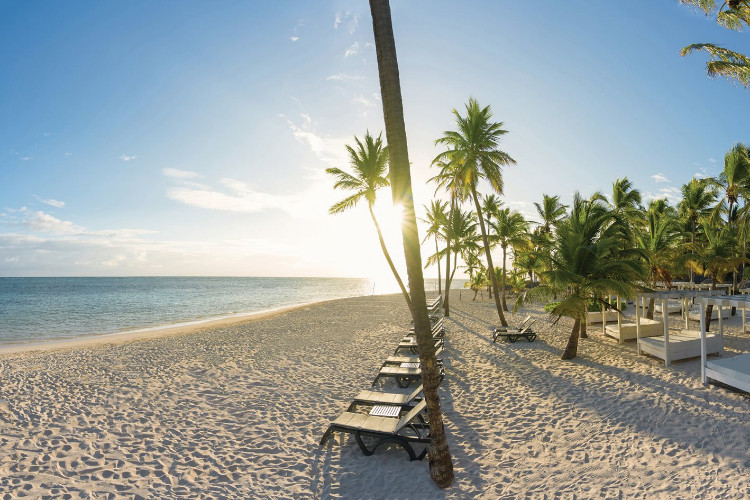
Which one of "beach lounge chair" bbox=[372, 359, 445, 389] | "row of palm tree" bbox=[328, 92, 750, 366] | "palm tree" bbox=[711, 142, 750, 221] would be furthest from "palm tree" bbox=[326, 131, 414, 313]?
"palm tree" bbox=[711, 142, 750, 221]

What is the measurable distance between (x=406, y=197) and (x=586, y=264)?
7963 mm

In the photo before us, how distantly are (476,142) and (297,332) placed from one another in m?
11.7

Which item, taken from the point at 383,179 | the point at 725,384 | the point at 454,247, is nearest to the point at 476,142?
the point at 383,179

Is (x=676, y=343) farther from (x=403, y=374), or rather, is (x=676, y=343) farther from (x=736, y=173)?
(x=736, y=173)

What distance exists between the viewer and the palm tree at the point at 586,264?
9.80 meters

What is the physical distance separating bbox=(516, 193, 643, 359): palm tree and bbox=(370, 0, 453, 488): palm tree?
672cm

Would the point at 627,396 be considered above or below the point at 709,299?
below

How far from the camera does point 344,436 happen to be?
614cm

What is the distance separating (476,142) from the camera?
1536 centimetres

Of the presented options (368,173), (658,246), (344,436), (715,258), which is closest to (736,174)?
(715,258)

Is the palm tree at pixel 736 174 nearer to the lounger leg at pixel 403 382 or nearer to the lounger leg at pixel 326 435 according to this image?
the lounger leg at pixel 403 382

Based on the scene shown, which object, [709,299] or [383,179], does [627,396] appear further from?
[383,179]

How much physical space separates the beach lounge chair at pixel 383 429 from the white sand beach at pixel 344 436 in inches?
7.9

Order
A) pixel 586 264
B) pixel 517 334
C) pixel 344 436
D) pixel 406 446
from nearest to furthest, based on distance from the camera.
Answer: pixel 406 446 → pixel 344 436 → pixel 586 264 → pixel 517 334
